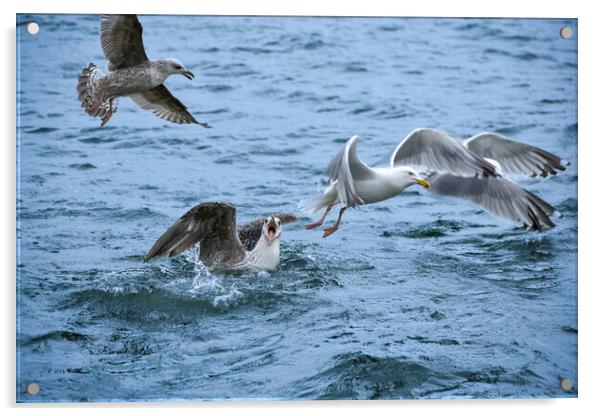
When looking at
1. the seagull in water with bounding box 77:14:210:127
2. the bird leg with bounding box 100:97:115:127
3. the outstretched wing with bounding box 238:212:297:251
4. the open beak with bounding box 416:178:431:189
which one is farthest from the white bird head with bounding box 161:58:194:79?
the open beak with bounding box 416:178:431:189

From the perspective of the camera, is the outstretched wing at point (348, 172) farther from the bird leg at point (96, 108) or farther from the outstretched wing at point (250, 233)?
the bird leg at point (96, 108)

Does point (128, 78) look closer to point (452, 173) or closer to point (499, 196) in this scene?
point (452, 173)

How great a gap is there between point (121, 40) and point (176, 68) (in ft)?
0.85

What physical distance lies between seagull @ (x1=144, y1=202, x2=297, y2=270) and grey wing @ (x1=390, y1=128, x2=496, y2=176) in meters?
0.56

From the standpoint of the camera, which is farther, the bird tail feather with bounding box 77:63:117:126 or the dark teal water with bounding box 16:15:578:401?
the bird tail feather with bounding box 77:63:117:126

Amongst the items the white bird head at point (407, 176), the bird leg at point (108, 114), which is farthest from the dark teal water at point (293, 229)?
the white bird head at point (407, 176)

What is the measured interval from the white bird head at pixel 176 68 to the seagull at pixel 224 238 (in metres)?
0.57

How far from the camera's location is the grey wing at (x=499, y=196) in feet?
15.1

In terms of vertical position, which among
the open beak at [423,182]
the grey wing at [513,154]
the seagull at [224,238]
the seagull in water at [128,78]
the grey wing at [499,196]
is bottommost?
the seagull at [224,238]

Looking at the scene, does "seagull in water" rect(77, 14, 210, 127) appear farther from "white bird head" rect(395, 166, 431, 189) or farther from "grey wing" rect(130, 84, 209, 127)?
"white bird head" rect(395, 166, 431, 189)

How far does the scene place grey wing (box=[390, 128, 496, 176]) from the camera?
4.42m

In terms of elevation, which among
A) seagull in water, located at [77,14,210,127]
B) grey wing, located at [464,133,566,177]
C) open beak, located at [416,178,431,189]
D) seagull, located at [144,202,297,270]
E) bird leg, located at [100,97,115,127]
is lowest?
seagull, located at [144,202,297,270]
